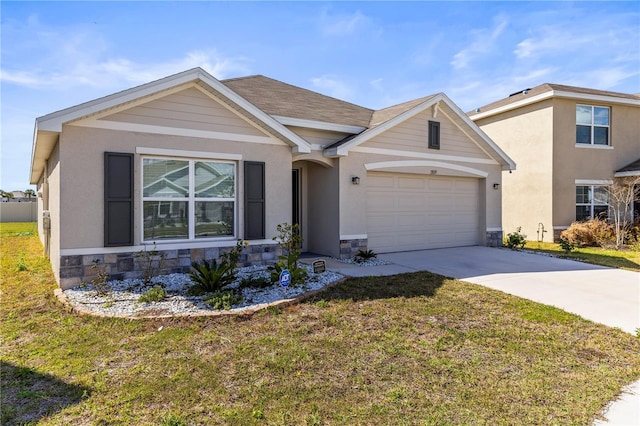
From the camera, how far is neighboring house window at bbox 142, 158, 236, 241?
772 centimetres

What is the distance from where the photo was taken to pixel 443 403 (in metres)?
3.35

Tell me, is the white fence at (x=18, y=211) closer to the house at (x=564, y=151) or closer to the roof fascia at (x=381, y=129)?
the roof fascia at (x=381, y=129)

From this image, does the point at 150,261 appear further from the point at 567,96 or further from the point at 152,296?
→ the point at 567,96

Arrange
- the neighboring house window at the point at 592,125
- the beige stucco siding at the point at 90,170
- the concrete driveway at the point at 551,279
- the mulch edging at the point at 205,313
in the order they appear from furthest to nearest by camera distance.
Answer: the neighboring house window at the point at 592,125 → the beige stucco siding at the point at 90,170 → the concrete driveway at the point at 551,279 → the mulch edging at the point at 205,313

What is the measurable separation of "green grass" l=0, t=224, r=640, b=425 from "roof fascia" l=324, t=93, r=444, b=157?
4.81 m

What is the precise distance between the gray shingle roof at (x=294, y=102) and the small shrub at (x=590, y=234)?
9.28 m

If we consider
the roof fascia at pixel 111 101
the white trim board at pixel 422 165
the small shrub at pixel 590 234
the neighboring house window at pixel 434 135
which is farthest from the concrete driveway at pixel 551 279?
the roof fascia at pixel 111 101

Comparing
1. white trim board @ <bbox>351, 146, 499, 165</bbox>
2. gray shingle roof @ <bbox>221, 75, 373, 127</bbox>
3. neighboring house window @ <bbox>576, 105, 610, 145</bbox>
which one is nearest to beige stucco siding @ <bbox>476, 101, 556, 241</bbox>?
neighboring house window @ <bbox>576, 105, 610, 145</bbox>

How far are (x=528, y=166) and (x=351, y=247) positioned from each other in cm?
1042

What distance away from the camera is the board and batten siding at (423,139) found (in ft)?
36.3

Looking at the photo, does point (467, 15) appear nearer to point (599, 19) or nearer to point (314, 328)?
point (599, 19)

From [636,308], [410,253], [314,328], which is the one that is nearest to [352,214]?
[410,253]

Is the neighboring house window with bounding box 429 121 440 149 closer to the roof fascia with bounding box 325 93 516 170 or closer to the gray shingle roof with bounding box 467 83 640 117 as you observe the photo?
the roof fascia with bounding box 325 93 516 170

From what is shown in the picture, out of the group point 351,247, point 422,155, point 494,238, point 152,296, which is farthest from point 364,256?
point 494,238
